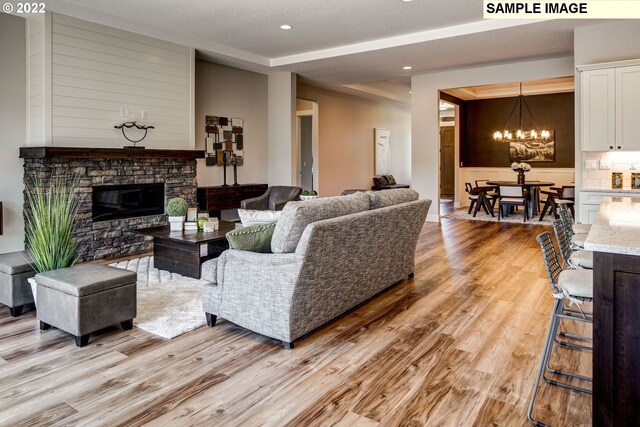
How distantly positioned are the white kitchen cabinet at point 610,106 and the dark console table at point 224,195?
16.6ft

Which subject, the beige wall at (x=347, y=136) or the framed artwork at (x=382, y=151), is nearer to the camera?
the beige wall at (x=347, y=136)

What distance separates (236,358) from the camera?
2.79m

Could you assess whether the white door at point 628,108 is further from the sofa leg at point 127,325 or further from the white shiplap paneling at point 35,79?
the white shiplap paneling at point 35,79

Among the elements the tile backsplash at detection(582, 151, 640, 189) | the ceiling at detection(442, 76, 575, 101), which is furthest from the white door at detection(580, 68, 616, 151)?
the ceiling at detection(442, 76, 575, 101)

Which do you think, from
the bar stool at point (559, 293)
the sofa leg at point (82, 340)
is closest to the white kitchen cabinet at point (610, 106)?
the bar stool at point (559, 293)

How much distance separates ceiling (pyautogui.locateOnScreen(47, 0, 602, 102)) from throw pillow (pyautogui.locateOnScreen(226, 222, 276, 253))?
320 centimetres

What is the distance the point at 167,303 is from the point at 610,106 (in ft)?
18.5

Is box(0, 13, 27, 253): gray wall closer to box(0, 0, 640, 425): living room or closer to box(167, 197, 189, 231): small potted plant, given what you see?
box(0, 0, 640, 425): living room

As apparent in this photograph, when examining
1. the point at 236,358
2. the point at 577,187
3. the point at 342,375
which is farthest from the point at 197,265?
the point at 577,187

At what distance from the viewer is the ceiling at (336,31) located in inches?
209

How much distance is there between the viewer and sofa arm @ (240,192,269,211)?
22.5 feet

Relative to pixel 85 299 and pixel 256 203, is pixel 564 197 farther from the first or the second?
pixel 85 299

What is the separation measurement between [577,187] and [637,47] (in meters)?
1.89

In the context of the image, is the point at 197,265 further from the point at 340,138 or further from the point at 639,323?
the point at 340,138
